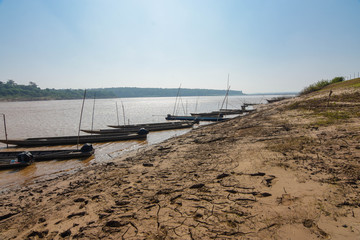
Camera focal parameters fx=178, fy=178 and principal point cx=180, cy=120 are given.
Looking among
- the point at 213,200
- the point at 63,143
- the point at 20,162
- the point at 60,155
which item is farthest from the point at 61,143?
the point at 213,200

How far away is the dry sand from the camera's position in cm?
335

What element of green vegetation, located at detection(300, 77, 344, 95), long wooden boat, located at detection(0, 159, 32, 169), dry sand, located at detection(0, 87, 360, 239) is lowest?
long wooden boat, located at detection(0, 159, 32, 169)

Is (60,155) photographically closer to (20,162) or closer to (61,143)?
(20,162)

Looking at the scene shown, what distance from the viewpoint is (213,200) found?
4.34 metres

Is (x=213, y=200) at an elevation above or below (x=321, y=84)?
below

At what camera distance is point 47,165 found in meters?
11.5

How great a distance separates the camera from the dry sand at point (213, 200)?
3348mm

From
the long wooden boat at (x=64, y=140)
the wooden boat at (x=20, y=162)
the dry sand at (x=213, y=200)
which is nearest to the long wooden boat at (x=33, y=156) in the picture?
the wooden boat at (x=20, y=162)

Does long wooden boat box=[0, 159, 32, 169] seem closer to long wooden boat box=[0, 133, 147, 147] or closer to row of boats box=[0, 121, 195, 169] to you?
row of boats box=[0, 121, 195, 169]

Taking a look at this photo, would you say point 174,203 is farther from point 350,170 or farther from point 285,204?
point 350,170

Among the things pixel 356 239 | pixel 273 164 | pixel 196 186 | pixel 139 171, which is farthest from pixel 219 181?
pixel 139 171

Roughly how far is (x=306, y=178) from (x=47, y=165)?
45.3ft

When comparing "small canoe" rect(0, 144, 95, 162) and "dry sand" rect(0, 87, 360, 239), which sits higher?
"dry sand" rect(0, 87, 360, 239)

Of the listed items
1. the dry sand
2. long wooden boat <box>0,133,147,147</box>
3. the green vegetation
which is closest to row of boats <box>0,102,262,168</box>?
long wooden boat <box>0,133,147,147</box>
